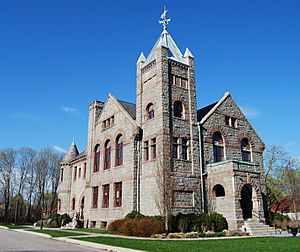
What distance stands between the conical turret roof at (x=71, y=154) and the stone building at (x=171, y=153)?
10.9 m

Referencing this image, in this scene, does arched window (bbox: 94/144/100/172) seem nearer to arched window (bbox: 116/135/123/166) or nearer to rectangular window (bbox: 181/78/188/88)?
arched window (bbox: 116/135/123/166)

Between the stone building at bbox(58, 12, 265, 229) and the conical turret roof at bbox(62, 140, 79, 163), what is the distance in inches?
428

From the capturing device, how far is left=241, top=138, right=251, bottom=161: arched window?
3141 cm

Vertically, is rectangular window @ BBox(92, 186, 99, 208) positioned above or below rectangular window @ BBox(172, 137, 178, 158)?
below

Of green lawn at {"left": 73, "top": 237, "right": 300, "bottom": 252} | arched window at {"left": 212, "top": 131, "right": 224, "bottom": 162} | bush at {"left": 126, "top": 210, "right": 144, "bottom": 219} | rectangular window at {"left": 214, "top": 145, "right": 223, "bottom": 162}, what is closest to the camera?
green lawn at {"left": 73, "top": 237, "right": 300, "bottom": 252}

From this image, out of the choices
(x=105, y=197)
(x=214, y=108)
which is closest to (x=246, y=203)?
(x=214, y=108)

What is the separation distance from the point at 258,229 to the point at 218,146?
8.74 metres

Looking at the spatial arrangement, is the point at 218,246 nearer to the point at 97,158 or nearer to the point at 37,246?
the point at 37,246

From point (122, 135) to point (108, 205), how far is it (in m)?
7.11

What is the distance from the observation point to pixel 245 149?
3166 centimetres

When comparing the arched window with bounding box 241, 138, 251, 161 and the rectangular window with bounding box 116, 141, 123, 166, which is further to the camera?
the arched window with bounding box 241, 138, 251, 161

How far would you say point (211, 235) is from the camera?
67.1 ft

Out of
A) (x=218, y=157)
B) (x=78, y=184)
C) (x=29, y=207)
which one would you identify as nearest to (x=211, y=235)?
(x=218, y=157)

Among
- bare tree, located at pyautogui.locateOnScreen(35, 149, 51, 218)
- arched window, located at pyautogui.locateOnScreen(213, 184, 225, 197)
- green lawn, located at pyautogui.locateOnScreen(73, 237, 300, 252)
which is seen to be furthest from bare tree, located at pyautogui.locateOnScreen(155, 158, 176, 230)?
bare tree, located at pyautogui.locateOnScreen(35, 149, 51, 218)
